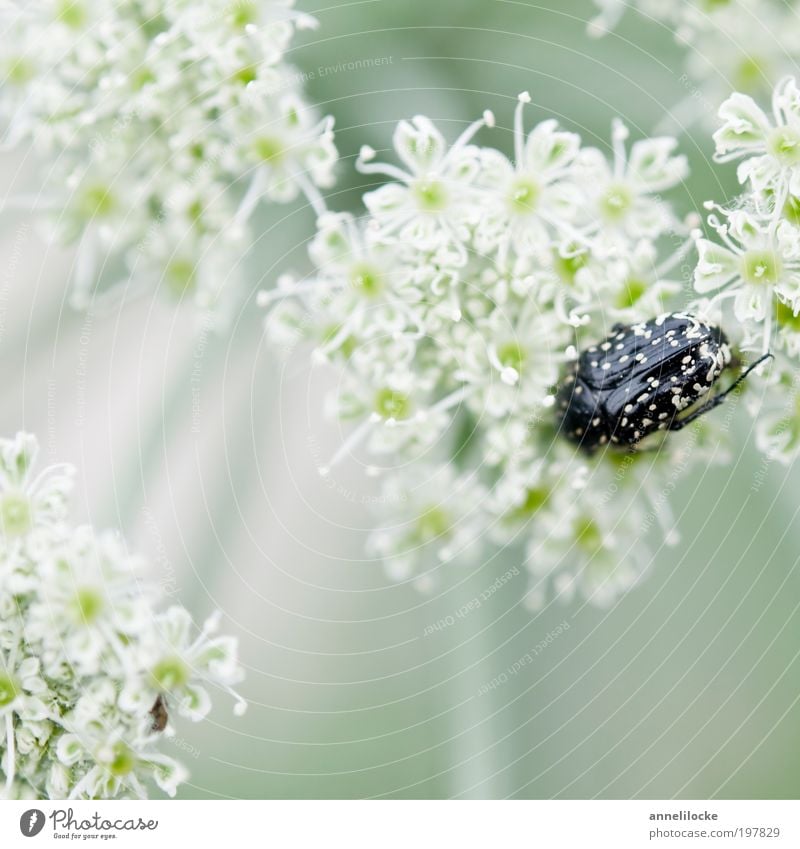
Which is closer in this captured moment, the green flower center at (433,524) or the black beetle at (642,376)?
the black beetle at (642,376)

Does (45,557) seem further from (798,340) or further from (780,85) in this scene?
(780,85)

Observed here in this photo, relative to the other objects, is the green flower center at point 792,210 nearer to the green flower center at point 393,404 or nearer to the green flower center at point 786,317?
the green flower center at point 786,317

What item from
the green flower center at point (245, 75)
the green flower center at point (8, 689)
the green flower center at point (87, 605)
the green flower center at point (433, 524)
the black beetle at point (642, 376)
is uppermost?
the green flower center at point (245, 75)

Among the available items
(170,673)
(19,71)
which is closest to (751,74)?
(19,71)

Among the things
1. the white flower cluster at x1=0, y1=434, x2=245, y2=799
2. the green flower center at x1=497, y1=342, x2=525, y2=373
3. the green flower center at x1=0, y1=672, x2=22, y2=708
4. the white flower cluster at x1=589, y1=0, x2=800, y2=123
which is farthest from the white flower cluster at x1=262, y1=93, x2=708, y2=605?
the green flower center at x1=0, y1=672, x2=22, y2=708

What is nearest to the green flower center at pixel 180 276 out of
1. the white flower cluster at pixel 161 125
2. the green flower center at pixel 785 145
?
the white flower cluster at pixel 161 125

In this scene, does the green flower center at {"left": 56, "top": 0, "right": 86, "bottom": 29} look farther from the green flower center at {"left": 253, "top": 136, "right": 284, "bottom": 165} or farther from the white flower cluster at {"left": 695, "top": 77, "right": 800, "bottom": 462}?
the white flower cluster at {"left": 695, "top": 77, "right": 800, "bottom": 462}

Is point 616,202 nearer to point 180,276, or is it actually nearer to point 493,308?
point 493,308
